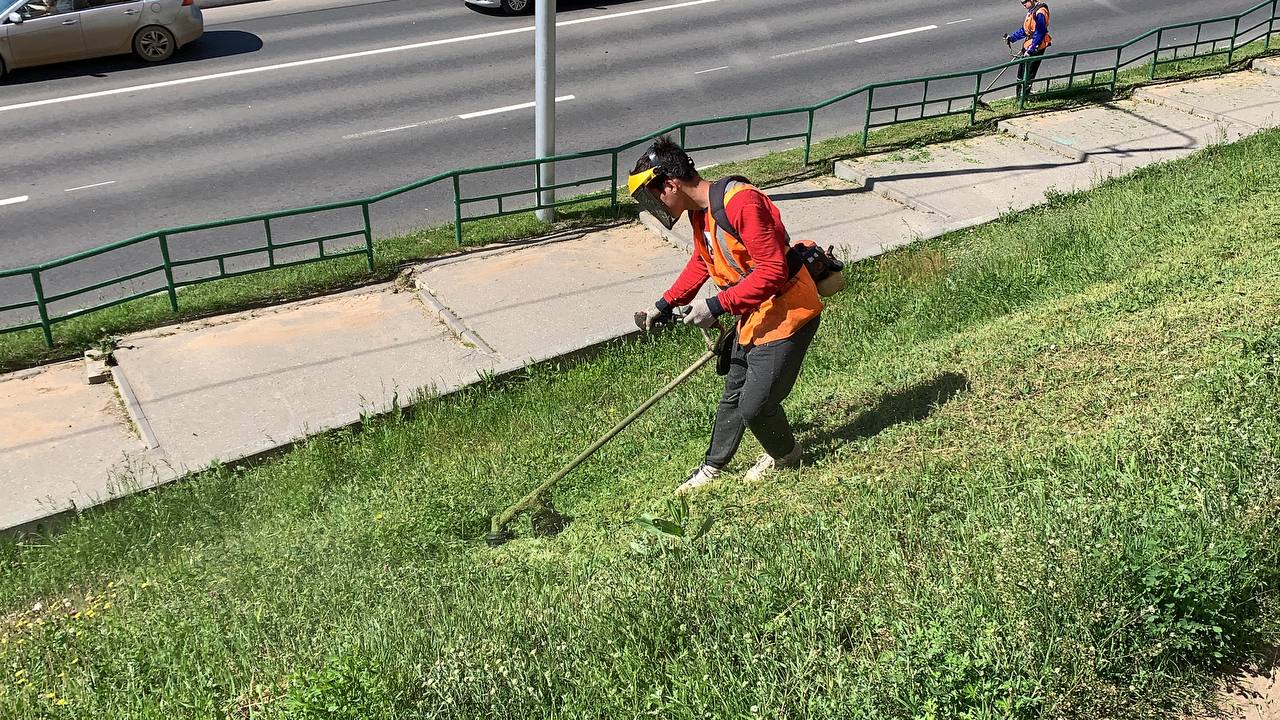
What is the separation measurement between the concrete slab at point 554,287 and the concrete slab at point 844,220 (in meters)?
0.60

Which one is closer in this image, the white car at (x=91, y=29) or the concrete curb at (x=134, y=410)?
the concrete curb at (x=134, y=410)

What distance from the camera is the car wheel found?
1700 centimetres

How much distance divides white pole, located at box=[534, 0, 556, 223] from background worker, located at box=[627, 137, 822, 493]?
6109 mm

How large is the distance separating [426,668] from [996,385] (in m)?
3.80

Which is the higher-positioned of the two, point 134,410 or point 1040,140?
point 1040,140

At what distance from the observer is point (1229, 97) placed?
49.9 feet

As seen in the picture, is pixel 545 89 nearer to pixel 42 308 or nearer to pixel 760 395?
pixel 42 308

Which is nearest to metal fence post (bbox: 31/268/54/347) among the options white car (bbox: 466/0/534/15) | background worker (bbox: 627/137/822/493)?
background worker (bbox: 627/137/822/493)

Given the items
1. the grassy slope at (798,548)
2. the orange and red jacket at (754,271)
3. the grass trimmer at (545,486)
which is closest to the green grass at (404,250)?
the grassy slope at (798,548)

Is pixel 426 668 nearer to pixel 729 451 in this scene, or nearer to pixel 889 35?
pixel 729 451

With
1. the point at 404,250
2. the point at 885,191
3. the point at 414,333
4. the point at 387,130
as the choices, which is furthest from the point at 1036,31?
the point at 414,333

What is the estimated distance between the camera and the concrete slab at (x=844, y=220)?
10.9m

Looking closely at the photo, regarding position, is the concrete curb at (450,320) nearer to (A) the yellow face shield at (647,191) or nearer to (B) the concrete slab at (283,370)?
(B) the concrete slab at (283,370)

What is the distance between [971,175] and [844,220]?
2.02 m
